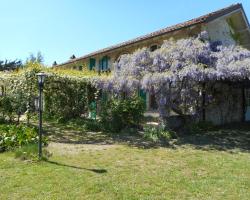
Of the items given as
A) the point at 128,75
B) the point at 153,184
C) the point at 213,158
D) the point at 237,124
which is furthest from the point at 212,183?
the point at 237,124

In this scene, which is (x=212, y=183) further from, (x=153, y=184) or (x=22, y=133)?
(x=22, y=133)

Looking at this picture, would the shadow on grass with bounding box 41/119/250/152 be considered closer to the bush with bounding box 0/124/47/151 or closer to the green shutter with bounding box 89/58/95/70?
the bush with bounding box 0/124/47/151

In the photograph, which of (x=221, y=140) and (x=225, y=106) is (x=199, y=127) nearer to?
(x=221, y=140)

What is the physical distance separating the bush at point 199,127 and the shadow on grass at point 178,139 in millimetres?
313

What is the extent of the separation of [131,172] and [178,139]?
5.31 metres

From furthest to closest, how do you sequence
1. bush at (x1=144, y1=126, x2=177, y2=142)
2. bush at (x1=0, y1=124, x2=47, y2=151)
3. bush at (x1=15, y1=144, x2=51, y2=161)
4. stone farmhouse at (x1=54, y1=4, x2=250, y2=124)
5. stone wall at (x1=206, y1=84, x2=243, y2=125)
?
stone farmhouse at (x1=54, y1=4, x2=250, y2=124)
stone wall at (x1=206, y1=84, x2=243, y2=125)
bush at (x1=144, y1=126, x2=177, y2=142)
bush at (x1=0, y1=124, x2=47, y2=151)
bush at (x1=15, y1=144, x2=51, y2=161)

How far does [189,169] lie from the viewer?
8133 mm

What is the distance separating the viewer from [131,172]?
7.73 meters

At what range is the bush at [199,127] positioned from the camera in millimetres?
14359

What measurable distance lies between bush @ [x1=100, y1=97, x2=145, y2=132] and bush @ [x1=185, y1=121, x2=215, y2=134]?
217 centimetres

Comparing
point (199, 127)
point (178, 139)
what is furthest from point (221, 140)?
point (199, 127)

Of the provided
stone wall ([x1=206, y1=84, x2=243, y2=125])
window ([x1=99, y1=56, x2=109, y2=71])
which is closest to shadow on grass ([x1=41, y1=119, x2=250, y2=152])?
stone wall ([x1=206, y1=84, x2=243, y2=125])

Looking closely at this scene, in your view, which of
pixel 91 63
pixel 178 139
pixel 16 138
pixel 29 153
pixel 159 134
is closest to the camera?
pixel 29 153

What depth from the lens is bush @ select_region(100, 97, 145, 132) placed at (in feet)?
49.9
